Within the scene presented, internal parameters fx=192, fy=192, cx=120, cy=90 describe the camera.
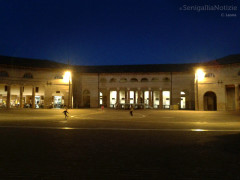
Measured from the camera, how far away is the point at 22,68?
132ft

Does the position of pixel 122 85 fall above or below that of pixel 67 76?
below

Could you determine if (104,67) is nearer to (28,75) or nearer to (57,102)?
(57,102)

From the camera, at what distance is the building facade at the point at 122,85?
126 ft

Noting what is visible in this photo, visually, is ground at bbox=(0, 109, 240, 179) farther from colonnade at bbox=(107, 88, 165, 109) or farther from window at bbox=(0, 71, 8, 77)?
colonnade at bbox=(107, 88, 165, 109)

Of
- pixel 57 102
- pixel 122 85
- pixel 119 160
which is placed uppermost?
pixel 122 85

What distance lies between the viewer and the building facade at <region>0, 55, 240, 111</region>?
38.5 m

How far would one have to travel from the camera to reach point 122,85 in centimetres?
4747

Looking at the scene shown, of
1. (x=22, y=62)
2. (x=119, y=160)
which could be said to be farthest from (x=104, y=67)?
(x=119, y=160)

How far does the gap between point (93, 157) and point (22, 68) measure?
40140mm

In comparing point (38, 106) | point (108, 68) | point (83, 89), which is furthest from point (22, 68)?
point (108, 68)

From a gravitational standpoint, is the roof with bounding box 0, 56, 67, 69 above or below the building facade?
above

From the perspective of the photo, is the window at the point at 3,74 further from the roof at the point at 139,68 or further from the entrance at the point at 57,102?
the roof at the point at 139,68

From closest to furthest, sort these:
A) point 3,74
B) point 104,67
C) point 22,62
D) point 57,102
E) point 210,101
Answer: point 3,74 → point 22,62 → point 210,101 → point 57,102 → point 104,67

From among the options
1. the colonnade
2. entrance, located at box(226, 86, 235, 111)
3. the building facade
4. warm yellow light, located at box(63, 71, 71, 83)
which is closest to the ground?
the building facade
